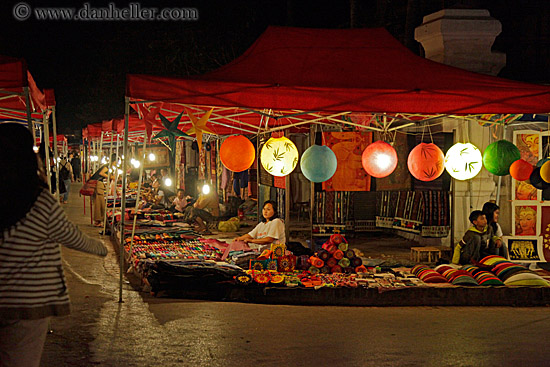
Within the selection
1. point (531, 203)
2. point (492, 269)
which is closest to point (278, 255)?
point (492, 269)

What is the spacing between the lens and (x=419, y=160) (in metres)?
8.27

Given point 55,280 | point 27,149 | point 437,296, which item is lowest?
point 437,296

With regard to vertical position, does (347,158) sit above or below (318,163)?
above

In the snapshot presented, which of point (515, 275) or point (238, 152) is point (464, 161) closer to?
point (515, 275)

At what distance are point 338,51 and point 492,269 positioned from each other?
3696 millimetres

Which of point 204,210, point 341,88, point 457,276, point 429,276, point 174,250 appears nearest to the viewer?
point 341,88

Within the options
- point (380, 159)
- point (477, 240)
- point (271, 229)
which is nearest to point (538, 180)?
point (477, 240)

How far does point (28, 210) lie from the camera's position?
3.00m

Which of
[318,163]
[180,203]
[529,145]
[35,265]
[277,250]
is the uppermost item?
[529,145]

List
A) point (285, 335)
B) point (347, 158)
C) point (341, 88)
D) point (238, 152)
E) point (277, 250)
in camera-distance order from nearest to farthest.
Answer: point (285, 335) < point (341, 88) < point (277, 250) < point (238, 152) < point (347, 158)

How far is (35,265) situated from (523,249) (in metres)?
8.42

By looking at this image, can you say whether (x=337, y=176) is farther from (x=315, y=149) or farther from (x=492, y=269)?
(x=492, y=269)

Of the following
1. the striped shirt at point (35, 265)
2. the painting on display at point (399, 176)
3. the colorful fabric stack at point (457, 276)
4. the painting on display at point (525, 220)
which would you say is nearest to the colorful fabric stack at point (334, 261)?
the colorful fabric stack at point (457, 276)

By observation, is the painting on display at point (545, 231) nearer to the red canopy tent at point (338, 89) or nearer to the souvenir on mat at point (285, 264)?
the red canopy tent at point (338, 89)
